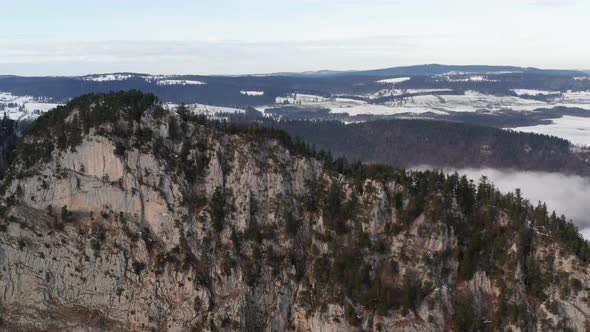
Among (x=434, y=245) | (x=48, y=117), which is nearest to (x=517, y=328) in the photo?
(x=434, y=245)

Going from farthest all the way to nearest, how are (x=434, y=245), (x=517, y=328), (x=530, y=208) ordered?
(x=530, y=208) → (x=434, y=245) → (x=517, y=328)

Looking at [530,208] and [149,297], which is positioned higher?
[530,208]

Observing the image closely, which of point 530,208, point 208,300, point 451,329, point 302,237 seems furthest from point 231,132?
point 530,208

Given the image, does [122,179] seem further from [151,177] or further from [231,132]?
[231,132]

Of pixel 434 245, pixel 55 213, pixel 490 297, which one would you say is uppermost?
pixel 55 213

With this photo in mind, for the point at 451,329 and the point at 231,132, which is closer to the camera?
the point at 451,329

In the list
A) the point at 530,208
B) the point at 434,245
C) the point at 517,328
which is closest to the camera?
the point at 517,328

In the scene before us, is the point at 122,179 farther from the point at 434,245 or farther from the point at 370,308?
the point at 434,245
